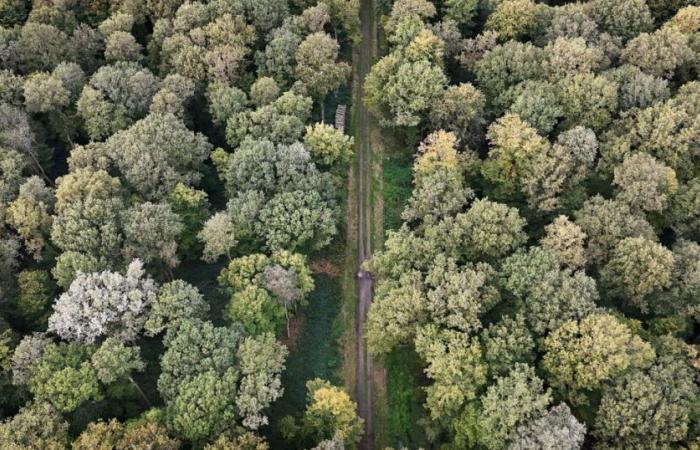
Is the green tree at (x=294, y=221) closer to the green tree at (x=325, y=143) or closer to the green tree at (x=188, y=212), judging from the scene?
the green tree at (x=188, y=212)

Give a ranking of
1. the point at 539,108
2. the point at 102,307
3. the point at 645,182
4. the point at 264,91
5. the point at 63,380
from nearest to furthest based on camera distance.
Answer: the point at 63,380
the point at 102,307
the point at 645,182
the point at 539,108
the point at 264,91

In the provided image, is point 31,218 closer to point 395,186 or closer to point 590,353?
point 395,186

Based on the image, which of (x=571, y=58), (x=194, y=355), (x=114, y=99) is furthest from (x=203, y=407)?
(x=571, y=58)

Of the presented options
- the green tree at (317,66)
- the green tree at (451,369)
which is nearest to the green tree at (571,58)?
the green tree at (317,66)

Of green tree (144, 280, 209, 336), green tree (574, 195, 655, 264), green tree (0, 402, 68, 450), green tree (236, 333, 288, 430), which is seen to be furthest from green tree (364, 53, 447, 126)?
green tree (0, 402, 68, 450)

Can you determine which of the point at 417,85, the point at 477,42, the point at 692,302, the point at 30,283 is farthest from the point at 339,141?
the point at 692,302

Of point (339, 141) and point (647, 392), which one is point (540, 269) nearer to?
point (647, 392)
